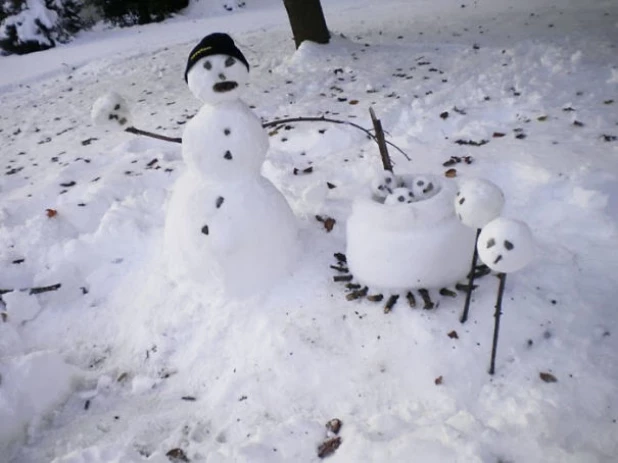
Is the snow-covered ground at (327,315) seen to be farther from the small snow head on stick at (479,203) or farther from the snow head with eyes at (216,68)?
the snow head with eyes at (216,68)

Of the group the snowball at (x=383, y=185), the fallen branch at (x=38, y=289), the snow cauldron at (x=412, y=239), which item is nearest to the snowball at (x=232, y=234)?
the snow cauldron at (x=412, y=239)

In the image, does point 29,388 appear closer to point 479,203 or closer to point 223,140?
point 223,140

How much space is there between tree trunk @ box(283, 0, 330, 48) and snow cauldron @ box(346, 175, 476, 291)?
4708mm

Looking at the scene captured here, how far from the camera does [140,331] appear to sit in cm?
273

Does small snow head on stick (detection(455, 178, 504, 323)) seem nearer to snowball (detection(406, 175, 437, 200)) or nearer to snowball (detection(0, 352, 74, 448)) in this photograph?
snowball (detection(406, 175, 437, 200))

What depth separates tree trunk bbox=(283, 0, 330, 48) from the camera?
6430 millimetres

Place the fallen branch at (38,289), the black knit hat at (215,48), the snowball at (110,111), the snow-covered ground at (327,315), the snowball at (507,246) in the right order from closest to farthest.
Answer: the snowball at (507,246), the snow-covered ground at (327,315), the black knit hat at (215,48), the snowball at (110,111), the fallen branch at (38,289)

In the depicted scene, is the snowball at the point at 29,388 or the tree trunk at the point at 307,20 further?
the tree trunk at the point at 307,20

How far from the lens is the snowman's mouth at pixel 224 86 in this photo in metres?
2.30

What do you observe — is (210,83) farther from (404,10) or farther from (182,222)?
(404,10)


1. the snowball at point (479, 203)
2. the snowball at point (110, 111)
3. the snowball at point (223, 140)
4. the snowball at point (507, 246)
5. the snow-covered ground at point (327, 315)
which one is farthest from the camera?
the snowball at point (110, 111)

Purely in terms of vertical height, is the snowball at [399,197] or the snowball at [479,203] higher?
the snowball at [479,203]

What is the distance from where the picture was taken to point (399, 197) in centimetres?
235

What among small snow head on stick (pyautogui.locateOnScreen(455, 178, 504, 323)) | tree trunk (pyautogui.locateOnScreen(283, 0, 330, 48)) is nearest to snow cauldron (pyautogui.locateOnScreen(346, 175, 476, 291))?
small snow head on stick (pyautogui.locateOnScreen(455, 178, 504, 323))
